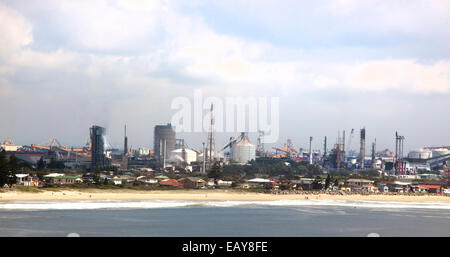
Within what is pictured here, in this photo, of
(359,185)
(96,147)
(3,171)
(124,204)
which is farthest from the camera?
(96,147)

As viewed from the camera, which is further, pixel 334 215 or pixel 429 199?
pixel 429 199

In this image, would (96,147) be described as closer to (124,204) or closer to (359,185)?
(359,185)

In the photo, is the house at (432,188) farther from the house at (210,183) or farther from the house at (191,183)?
the house at (191,183)

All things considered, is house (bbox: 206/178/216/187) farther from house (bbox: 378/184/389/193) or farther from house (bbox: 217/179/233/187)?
house (bbox: 378/184/389/193)

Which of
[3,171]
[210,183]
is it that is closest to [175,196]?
[3,171]

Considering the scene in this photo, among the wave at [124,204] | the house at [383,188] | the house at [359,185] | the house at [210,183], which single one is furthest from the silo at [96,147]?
the wave at [124,204]

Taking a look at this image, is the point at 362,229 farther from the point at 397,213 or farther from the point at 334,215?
the point at 397,213
